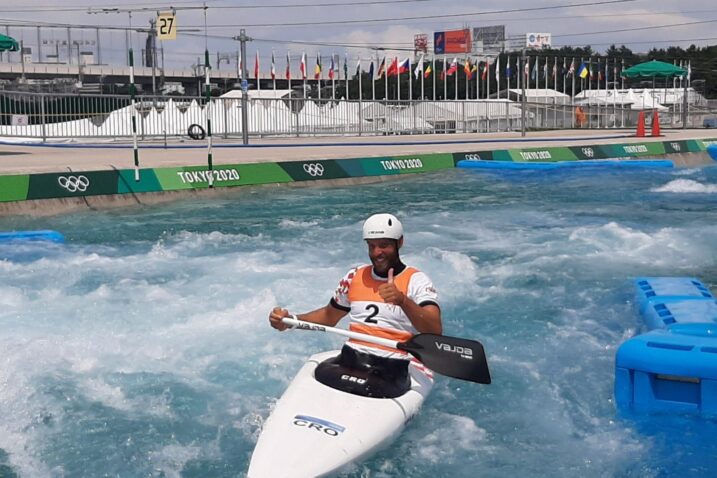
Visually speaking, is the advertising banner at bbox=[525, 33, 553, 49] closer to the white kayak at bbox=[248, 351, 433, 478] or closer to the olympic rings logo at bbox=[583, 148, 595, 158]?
the olympic rings logo at bbox=[583, 148, 595, 158]

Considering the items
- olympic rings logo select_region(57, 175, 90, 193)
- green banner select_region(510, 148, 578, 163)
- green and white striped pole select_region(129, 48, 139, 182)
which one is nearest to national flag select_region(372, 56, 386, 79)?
green banner select_region(510, 148, 578, 163)

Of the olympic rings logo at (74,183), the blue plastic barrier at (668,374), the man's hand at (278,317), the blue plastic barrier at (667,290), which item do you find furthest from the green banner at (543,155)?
the man's hand at (278,317)

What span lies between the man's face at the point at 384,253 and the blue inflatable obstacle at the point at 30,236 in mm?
6692

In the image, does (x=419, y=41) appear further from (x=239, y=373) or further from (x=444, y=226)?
(x=239, y=373)

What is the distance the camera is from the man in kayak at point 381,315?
4789 mm

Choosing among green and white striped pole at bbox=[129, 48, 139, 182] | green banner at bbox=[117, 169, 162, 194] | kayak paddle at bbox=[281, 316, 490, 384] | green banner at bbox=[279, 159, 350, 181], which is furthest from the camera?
green banner at bbox=[279, 159, 350, 181]

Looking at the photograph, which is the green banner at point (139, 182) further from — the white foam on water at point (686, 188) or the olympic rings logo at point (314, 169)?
the white foam on water at point (686, 188)

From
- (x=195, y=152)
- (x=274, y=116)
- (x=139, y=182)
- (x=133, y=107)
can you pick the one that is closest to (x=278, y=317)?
(x=133, y=107)

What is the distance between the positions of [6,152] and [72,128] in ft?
14.3

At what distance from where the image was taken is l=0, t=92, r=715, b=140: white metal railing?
22500 millimetres

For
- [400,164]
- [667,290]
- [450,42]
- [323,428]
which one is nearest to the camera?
[323,428]

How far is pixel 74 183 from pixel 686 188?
1163cm

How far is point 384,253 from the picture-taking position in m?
4.86

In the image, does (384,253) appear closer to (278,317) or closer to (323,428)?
(278,317)
